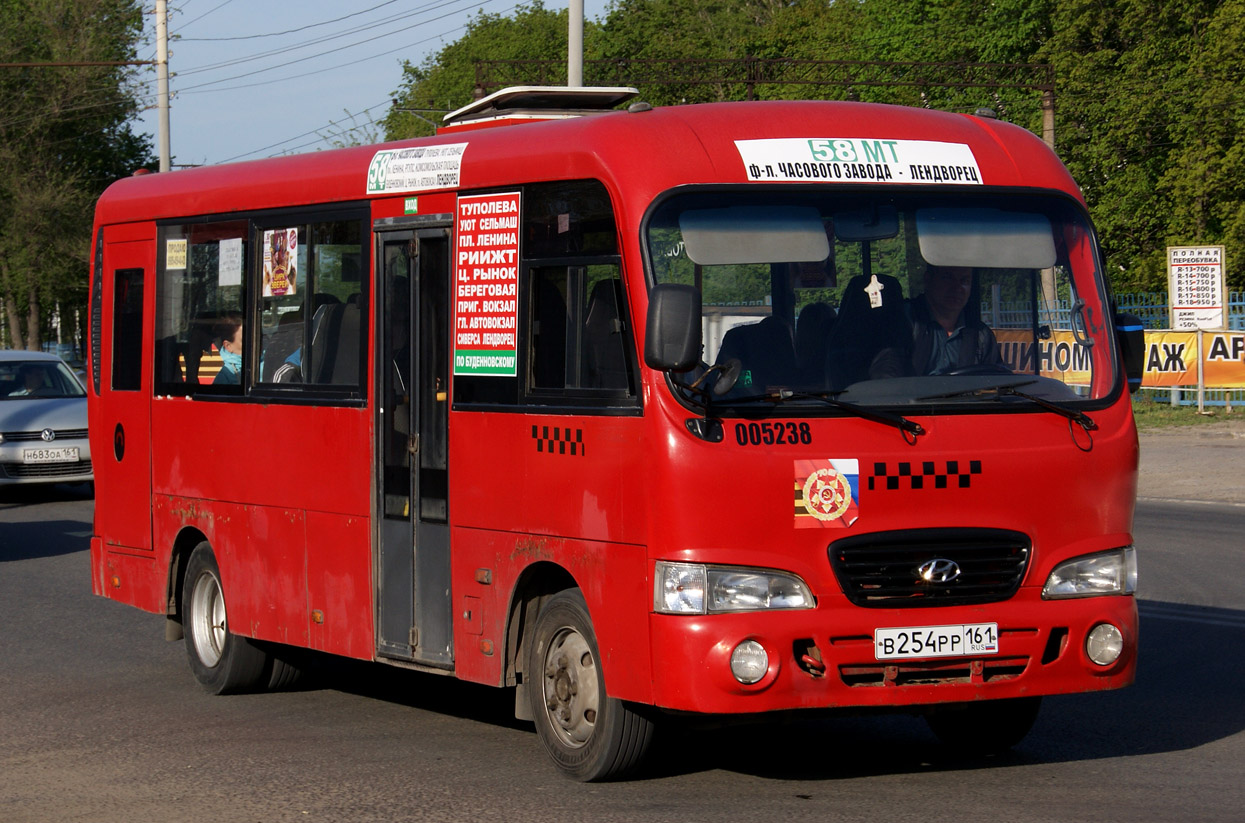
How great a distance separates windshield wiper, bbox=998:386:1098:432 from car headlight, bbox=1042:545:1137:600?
1.68 feet

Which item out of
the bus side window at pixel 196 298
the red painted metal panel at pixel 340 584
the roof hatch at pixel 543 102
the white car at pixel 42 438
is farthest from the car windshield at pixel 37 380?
the roof hatch at pixel 543 102

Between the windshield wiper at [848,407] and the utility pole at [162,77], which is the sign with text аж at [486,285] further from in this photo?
the utility pole at [162,77]

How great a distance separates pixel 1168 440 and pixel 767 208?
23.3 metres

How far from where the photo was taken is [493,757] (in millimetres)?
8078

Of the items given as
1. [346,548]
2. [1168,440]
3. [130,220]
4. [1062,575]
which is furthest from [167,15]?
[1062,575]

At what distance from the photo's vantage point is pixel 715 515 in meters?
6.77

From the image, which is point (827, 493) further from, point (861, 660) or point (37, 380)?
point (37, 380)

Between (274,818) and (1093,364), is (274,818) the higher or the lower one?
the lower one

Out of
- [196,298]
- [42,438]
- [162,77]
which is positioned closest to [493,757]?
[196,298]

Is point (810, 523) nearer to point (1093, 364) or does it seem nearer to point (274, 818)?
point (1093, 364)

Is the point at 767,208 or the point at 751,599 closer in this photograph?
the point at 751,599

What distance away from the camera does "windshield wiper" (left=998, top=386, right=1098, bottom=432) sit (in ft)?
24.0

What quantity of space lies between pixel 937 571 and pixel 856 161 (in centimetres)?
171

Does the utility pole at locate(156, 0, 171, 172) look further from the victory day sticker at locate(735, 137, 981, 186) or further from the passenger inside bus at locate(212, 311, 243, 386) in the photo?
the victory day sticker at locate(735, 137, 981, 186)
